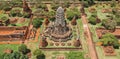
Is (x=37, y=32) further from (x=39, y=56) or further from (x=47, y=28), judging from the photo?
(x=39, y=56)

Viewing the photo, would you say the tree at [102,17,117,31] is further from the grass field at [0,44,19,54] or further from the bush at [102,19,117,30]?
the grass field at [0,44,19,54]

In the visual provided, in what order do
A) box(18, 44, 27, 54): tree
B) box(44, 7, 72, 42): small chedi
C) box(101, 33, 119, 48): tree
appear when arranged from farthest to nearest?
1. box(44, 7, 72, 42): small chedi
2. box(101, 33, 119, 48): tree
3. box(18, 44, 27, 54): tree

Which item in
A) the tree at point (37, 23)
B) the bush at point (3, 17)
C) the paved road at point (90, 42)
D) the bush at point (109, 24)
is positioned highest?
the bush at point (3, 17)

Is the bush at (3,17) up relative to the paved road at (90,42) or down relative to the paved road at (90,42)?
up

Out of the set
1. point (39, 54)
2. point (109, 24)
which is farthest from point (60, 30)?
point (109, 24)

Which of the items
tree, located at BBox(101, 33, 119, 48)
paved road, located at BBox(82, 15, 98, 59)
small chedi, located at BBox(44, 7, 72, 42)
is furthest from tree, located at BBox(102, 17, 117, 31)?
small chedi, located at BBox(44, 7, 72, 42)

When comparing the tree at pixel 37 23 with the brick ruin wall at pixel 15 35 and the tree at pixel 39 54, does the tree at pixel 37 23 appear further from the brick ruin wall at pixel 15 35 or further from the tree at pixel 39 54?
the tree at pixel 39 54

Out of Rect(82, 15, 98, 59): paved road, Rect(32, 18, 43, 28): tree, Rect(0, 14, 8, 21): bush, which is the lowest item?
Rect(82, 15, 98, 59): paved road

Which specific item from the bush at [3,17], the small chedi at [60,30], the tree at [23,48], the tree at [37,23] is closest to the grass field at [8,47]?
the tree at [23,48]

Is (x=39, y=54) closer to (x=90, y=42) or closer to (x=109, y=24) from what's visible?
(x=90, y=42)

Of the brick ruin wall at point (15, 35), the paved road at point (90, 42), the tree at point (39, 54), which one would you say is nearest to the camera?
the tree at point (39, 54)
